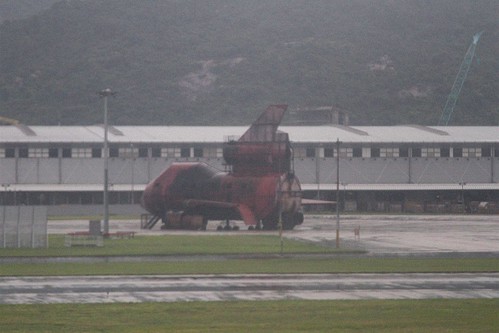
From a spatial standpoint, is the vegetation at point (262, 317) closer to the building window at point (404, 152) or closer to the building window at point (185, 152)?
the building window at point (185, 152)

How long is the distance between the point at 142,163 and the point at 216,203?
148 feet

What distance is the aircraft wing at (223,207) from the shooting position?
93.6 meters

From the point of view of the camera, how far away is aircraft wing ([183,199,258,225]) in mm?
93562

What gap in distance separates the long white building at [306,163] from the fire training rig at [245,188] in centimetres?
3585

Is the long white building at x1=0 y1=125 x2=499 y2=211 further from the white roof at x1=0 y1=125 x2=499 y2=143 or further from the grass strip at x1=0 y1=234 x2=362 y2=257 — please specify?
the grass strip at x1=0 y1=234 x2=362 y2=257

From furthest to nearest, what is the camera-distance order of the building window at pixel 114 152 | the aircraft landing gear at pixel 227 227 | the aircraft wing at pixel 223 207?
1. the building window at pixel 114 152
2. the aircraft landing gear at pixel 227 227
3. the aircraft wing at pixel 223 207

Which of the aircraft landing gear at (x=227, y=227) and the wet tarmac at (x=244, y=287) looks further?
the aircraft landing gear at (x=227, y=227)

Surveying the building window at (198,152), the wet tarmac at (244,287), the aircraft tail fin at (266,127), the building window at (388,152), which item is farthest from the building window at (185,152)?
the wet tarmac at (244,287)

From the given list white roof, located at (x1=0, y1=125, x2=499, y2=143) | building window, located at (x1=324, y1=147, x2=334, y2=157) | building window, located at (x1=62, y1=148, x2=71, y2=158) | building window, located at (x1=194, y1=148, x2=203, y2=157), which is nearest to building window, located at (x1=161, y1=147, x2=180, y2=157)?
white roof, located at (x1=0, y1=125, x2=499, y2=143)

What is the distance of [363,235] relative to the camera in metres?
84.4

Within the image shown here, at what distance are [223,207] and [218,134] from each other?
5270 cm

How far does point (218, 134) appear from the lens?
14725 centimetres

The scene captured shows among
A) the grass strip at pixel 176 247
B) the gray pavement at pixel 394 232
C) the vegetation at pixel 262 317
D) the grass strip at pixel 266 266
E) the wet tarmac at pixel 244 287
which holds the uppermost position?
the gray pavement at pixel 394 232

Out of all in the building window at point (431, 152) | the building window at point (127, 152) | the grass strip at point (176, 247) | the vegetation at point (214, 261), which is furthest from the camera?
the building window at point (431, 152)
